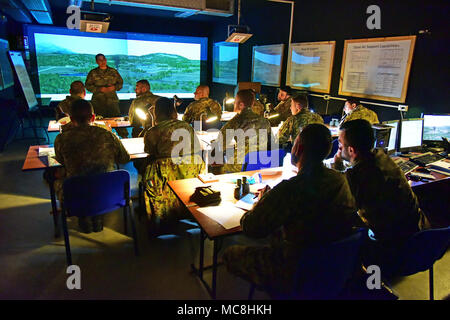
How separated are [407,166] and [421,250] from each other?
4.73 ft

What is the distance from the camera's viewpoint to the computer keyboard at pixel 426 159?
3034 millimetres

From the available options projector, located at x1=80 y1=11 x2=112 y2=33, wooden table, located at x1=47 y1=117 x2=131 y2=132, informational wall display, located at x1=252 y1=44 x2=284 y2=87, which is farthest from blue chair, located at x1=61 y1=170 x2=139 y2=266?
informational wall display, located at x1=252 y1=44 x2=284 y2=87

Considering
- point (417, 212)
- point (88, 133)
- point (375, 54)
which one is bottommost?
point (417, 212)

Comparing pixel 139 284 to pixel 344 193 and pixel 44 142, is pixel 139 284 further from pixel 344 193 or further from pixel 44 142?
pixel 44 142

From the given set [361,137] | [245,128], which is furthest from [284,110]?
[361,137]

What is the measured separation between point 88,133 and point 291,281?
1931mm

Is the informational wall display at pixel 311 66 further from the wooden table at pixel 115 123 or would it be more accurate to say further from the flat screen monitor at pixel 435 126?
the wooden table at pixel 115 123

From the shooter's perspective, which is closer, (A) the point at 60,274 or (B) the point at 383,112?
(A) the point at 60,274

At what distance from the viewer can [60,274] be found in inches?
96.0

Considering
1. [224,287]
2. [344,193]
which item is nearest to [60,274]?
[224,287]

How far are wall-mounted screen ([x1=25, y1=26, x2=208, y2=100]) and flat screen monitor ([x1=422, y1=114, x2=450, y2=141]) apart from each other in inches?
307

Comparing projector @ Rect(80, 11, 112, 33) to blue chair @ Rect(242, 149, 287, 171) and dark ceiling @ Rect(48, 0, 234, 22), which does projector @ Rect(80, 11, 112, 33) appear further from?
dark ceiling @ Rect(48, 0, 234, 22)

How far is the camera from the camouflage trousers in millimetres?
2783
